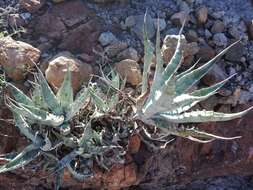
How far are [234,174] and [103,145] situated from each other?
3.52 feet

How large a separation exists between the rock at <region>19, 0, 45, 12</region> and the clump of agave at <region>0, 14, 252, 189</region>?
58 centimetres

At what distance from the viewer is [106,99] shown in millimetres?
2652

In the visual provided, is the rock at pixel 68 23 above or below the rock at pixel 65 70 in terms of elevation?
above

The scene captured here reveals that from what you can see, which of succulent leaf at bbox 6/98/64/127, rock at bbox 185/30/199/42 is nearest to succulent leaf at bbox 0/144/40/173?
succulent leaf at bbox 6/98/64/127

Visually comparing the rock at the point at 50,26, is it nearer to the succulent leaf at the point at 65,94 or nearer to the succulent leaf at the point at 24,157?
the succulent leaf at the point at 65,94

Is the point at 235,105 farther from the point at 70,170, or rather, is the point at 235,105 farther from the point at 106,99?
the point at 70,170

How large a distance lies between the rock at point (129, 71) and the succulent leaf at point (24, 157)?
68 centimetres

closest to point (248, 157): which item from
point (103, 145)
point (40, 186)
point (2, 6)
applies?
point (103, 145)

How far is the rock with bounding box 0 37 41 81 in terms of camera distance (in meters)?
2.74

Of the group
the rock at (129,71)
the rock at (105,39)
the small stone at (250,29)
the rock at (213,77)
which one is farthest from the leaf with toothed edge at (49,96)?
the small stone at (250,29)

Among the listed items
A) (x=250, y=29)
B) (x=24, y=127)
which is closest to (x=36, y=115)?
(x=24, y=127)

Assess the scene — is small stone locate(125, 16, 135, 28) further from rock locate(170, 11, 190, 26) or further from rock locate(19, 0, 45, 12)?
rock locate(19, 0, 45, 12)

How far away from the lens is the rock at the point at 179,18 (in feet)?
10.2

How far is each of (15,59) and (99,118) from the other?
1.93ft
